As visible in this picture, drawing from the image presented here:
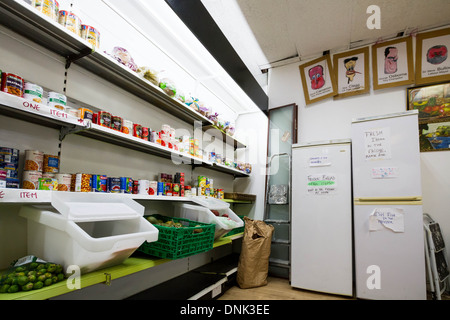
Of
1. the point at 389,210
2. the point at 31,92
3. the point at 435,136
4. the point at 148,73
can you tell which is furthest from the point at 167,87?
the point at 435,136

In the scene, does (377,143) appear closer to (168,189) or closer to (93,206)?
(168,189)

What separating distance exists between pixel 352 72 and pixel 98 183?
358cm

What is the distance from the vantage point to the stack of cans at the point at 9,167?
3.79ft

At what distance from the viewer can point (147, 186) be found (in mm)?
1898

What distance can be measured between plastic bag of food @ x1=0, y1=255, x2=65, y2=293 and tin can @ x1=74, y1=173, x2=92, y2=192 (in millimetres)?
412

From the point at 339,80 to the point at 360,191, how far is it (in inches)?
69.3

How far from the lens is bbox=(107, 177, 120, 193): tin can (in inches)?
65.3

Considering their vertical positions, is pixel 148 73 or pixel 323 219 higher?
pixel 148 73

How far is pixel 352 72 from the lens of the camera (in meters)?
3.53

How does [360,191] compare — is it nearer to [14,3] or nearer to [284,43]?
[284,43]

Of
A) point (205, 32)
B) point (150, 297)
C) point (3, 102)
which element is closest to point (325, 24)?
point (205, 32)

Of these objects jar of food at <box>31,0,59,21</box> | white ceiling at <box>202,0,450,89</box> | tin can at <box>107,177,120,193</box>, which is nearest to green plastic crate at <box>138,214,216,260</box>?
tin can at <box>107,177,120,193</box>

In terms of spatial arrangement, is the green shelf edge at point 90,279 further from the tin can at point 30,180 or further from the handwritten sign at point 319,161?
the handwritten sign at point 319,161

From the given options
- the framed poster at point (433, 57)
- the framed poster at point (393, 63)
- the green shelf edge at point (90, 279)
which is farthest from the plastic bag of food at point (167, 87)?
the framed poster at point (433, 57)
